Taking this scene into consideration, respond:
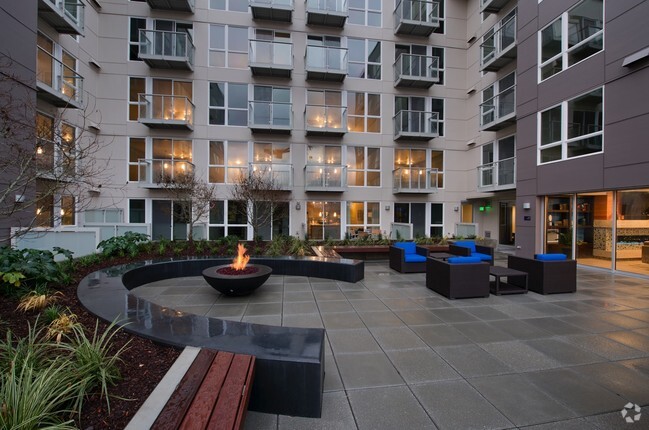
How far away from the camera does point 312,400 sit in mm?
2605

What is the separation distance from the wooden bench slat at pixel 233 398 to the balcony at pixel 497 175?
14424 millimetres

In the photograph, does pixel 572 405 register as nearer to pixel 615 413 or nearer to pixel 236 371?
pixel 615 413

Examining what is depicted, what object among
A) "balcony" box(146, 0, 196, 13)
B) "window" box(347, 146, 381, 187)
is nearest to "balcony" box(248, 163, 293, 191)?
"window" box(347, 146, 381, 187)

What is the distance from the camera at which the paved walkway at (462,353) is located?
8.72 feet

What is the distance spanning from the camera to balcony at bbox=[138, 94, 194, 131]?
Answer: 46.3 feet

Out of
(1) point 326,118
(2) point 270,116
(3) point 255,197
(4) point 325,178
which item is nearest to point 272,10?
(2) point 270,116

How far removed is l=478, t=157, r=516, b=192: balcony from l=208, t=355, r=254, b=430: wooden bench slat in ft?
47.3

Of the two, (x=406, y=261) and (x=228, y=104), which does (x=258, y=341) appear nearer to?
(x=406, y=261)

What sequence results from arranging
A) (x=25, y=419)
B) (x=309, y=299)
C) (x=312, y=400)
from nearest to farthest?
(x=25, y=419) → (x=312, y=400) → (x=309, y=299)

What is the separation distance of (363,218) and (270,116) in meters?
7.37

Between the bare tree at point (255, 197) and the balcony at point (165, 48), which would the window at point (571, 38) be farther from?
the balcony at point (165, 48)

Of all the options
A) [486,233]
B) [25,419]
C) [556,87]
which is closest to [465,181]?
[486,233]

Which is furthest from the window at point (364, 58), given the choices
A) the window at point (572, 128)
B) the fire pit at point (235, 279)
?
the fire pit at point (235, 279)

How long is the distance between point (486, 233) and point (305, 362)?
57.0 feet
